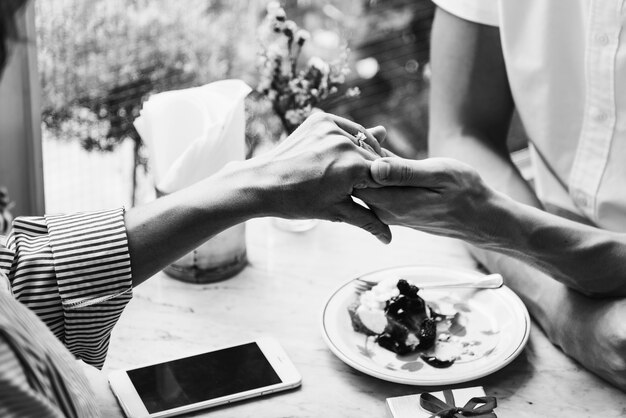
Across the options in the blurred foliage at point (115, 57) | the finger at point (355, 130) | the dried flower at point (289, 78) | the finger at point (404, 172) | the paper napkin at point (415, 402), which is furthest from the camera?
the blurred foliage at point (115, 57)

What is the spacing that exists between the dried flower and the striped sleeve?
0.46m

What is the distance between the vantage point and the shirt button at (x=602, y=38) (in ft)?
4.09

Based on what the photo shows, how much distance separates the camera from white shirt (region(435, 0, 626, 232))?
4.13 ft

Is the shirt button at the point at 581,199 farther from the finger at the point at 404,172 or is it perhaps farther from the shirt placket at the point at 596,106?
the finger at the point at 404,172

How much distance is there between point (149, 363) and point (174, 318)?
13cm

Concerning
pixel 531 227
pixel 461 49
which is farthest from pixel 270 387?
pixel 461 49

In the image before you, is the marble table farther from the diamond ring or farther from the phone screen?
the diamond ring

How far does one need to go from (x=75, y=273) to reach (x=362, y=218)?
396 mm

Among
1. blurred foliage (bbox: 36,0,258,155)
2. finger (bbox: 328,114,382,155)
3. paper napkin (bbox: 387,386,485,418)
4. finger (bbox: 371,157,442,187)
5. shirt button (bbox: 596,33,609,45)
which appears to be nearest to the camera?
paper napkin (bbox: 387,386,485,418)

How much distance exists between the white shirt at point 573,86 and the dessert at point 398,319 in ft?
1.35

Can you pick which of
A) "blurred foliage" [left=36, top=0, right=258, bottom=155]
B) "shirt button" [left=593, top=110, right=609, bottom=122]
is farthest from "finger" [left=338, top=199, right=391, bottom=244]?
"blurred foliage" [left=36, top=0, right=258, bottom=155]

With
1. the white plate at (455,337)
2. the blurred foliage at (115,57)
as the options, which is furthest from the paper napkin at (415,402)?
the blurred foliage at (115,57)

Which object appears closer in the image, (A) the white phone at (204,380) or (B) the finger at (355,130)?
(A) the white phone at (204,380)

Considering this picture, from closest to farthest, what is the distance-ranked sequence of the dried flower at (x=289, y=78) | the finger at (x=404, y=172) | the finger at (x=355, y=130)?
the finger at (x=404, y=172), the finger at (x=355, y=130), the dried flower at (x=289, y=78)
